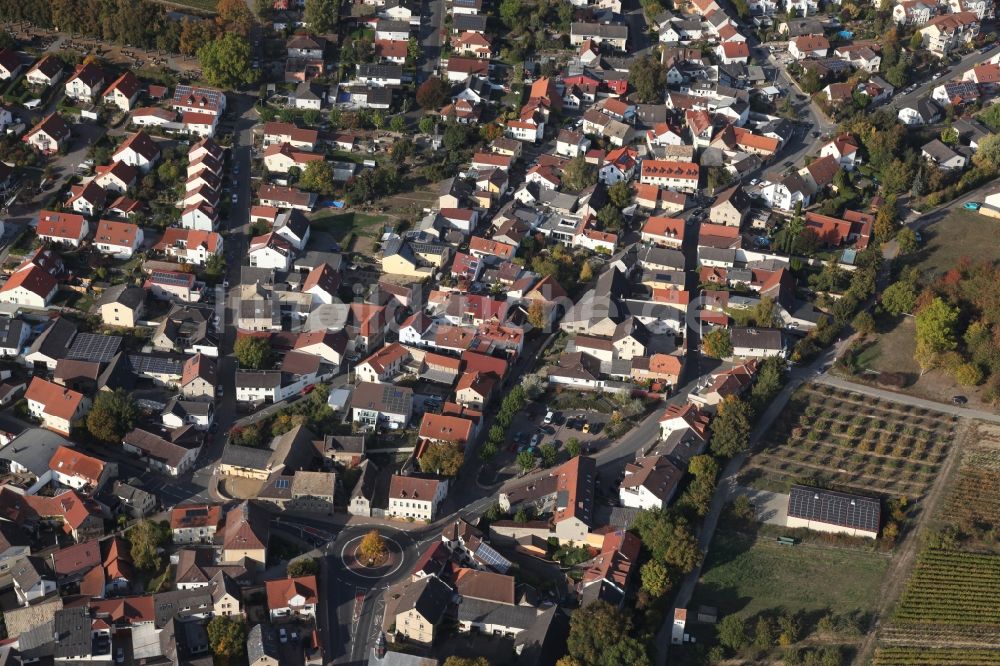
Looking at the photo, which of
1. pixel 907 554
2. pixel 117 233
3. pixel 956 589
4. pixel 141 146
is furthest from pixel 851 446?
pixel 141 146

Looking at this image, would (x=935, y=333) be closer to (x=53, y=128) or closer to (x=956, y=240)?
(x=956, y=240)

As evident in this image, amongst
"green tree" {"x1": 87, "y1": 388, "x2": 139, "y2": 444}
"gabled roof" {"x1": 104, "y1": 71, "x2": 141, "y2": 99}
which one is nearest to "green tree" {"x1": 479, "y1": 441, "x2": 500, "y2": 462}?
"green tree" {"x1": 87, "y1": 388, "x2": 139, "y2": 444}

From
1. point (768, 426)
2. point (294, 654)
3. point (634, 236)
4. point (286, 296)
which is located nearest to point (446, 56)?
point (634, 236)

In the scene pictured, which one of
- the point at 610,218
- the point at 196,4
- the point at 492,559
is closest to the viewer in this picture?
the point at 492,559

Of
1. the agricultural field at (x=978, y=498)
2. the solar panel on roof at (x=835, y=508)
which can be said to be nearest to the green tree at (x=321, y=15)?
the solar panel on roof at (x=835, y=508)

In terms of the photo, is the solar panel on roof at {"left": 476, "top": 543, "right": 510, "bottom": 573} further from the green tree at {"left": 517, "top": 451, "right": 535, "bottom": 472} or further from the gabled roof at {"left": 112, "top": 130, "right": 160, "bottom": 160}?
the gabled roof at {"left": 112, "top": 130, "right": 160, "bottom": 160}

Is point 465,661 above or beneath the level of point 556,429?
beneath

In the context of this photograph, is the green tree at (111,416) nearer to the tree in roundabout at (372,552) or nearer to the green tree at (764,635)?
the tree in roundabout at (372,552)
